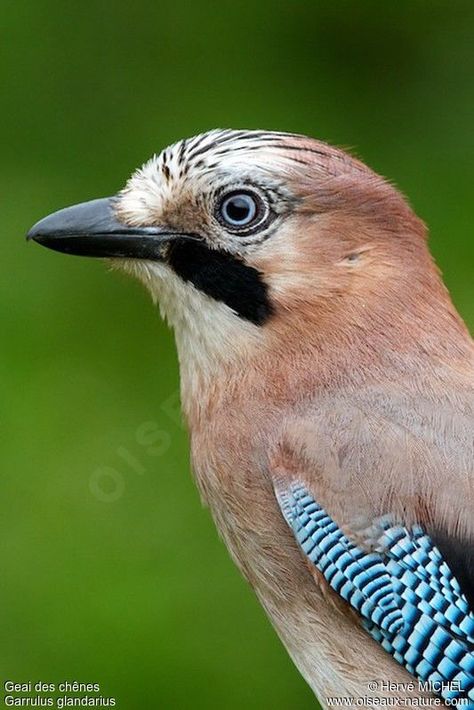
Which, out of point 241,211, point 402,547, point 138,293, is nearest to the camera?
point 402,547

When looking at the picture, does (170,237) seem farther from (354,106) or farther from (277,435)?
(354,106)

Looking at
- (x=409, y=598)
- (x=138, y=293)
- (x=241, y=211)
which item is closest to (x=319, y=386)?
(x=241, y=211)

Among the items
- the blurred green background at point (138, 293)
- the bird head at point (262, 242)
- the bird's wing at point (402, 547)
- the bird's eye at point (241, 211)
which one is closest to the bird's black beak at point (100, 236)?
the bird head at point (262, 242)

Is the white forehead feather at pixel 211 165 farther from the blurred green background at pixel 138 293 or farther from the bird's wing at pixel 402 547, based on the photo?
the blurred green background at pixel 138 293

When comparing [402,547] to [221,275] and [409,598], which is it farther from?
[221,275]

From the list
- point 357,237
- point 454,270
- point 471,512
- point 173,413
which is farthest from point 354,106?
point 471,512
